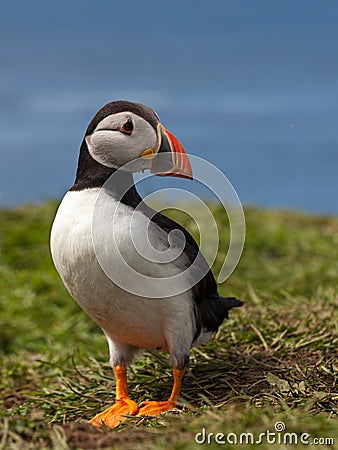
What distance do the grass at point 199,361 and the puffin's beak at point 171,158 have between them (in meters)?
1.26

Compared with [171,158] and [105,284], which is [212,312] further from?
[171,158]

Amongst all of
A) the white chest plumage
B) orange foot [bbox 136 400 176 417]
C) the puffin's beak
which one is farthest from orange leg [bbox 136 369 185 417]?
the puffin's beak

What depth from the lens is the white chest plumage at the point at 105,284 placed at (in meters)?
3.73

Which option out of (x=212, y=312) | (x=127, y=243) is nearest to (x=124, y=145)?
(x=127, y=243)

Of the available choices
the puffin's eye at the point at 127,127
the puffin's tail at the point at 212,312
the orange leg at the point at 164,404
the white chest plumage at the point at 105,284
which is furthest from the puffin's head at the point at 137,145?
the orange leg at the point at 164,404

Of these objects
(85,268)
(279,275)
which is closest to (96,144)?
(85,268)

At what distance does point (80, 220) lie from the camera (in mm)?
3771

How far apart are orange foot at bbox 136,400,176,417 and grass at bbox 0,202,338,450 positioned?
97 mm

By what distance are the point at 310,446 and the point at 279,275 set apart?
5.66 meters

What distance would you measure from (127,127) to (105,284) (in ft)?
2.93

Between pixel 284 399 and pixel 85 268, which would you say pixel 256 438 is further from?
pixel 85 268

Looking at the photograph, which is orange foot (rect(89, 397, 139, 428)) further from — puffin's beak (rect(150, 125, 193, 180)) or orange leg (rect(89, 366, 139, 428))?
puffin's beak (rect(150, 125, 193, 180))

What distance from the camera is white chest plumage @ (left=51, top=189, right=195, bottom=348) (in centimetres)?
373

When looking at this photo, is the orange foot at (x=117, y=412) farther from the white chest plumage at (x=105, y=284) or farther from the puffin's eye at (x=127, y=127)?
the puffin's eye at (x=127, y=127)
